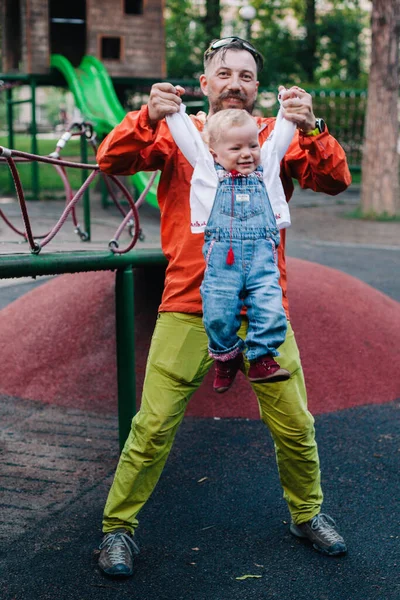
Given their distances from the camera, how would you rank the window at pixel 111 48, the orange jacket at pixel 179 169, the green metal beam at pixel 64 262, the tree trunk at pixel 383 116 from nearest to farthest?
the orange jacket at pixel 179 169 → the green metal beam at pixel 64 262 → the tree trunk at pixel 383 116 → the window at pixel 111 48

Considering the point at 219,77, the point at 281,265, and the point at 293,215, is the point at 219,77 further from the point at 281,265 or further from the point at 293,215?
the point at 293,215

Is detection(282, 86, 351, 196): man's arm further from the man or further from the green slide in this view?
the green slide

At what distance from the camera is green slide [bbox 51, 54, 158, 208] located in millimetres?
11820

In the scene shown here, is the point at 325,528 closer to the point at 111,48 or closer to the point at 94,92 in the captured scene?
the point at 94,92

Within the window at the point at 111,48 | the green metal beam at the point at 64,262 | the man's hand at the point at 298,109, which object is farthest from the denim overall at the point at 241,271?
the window at the point at 111,48

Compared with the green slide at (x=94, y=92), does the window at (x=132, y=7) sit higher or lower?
higher

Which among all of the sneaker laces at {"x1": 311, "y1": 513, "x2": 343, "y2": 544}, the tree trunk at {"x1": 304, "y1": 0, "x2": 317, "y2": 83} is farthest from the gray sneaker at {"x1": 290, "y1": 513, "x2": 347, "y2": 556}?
the tree trunk at {"x1": 304, "y1": 0, "x2": 317, "y2": 83}

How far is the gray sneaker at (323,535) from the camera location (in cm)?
329

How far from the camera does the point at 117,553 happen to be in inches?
123

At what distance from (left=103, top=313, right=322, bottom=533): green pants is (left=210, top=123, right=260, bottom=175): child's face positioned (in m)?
0.58

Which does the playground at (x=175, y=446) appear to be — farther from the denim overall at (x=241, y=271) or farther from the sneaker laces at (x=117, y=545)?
the denim overall at (x=241, y=271)

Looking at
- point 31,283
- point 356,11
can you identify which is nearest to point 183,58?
point 356,11

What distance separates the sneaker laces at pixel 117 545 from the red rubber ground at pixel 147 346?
196cm

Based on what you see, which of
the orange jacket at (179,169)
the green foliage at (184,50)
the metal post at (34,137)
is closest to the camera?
the orange jacket at (179,169)
